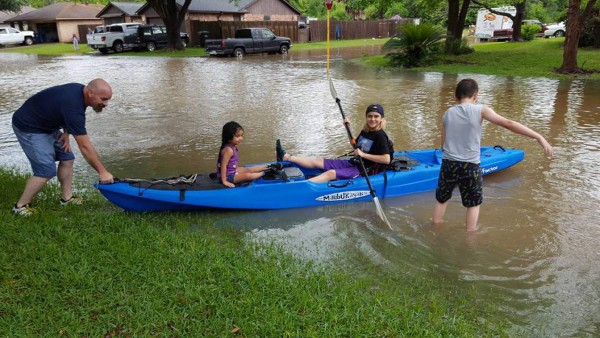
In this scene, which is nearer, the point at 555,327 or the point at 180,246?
the point at 555,327

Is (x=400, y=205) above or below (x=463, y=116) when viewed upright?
below

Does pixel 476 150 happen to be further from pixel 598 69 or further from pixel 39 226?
pixel 598 69

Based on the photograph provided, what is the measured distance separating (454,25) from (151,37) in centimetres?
2026

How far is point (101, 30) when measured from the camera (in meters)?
34.9

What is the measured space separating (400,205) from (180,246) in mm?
2931

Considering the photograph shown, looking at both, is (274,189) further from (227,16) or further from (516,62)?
(227,16)

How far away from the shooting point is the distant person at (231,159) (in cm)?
562

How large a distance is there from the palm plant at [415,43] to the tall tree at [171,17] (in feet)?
55.1

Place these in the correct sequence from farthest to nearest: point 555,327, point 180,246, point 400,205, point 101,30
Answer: point 101,30 < point 400,205 < point 180,246 < point 555,327

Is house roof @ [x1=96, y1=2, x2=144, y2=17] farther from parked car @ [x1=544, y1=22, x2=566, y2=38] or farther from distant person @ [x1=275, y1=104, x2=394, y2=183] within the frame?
distant person @ [x1=275, y1=104, x2=394, y2=183]

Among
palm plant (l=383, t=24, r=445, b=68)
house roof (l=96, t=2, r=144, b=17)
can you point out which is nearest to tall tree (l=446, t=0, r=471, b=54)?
palm plant (l=383, t=24, r=445, b=68)

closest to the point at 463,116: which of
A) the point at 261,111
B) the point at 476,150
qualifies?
the point at 476,150

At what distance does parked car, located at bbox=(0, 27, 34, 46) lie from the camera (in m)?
42.6

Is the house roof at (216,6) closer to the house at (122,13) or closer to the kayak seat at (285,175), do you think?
the house at (122,13)
